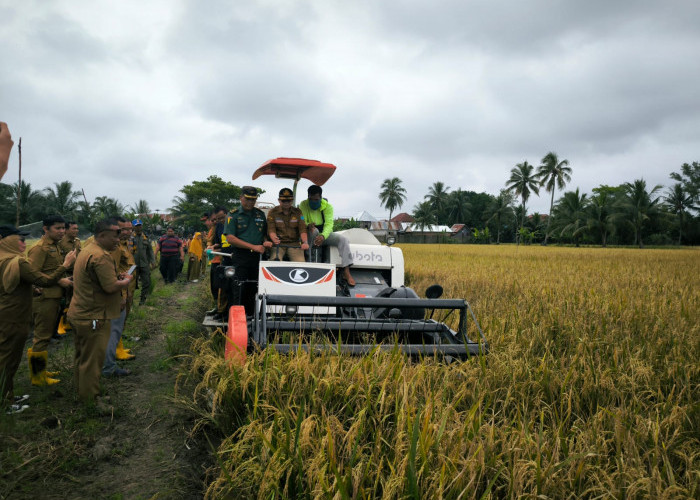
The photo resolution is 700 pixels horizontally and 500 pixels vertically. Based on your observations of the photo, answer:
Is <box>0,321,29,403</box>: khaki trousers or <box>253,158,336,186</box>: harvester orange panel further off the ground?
<box>253,158,336,186</box>: harvester orange panel

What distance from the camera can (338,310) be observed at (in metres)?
5.23

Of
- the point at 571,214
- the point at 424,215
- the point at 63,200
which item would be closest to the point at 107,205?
the point at 63,200

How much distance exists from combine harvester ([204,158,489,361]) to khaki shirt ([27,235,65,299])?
1.81 metres

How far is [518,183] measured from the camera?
2569 inches

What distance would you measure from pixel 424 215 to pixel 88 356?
72.9 m

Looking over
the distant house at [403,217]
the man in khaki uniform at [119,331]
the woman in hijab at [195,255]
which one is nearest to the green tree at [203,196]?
the woman in hijab at [195,255]

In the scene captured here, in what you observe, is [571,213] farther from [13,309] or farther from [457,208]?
[13,309]

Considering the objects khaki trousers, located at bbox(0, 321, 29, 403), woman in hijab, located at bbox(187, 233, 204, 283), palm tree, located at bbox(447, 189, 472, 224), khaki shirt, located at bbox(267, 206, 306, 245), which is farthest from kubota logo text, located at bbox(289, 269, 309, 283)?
palm tree, located at bbox(447, 189, 472, 224)

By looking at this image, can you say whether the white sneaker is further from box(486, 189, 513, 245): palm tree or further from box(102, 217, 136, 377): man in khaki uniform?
box(486, 189, 513, 245): palm tree

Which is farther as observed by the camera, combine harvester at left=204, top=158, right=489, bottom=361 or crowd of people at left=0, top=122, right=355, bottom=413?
crowd of people at left=0, top=122, right=355, bottom=413

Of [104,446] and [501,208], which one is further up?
[501,208]

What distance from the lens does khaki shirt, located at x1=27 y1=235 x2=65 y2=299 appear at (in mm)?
4902

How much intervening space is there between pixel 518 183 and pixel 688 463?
68083mm

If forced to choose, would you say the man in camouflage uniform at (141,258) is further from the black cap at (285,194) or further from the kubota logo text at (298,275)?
the kubota logo text at (298,275)
